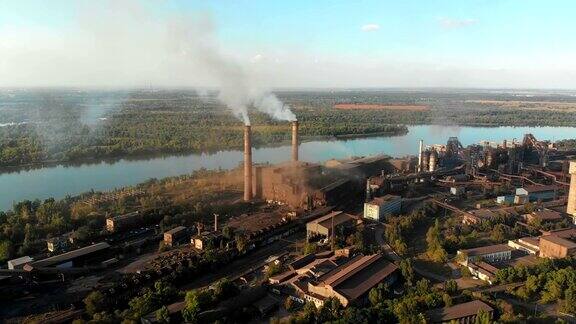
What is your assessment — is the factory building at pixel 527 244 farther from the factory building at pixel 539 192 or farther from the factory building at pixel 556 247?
the factory building at pixel 539 192

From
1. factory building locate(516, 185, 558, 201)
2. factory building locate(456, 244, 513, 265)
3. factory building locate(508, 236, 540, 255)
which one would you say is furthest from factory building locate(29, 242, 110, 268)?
factory building locate(516, 185, 558, 201)

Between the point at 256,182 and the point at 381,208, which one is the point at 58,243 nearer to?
the point at 256,182

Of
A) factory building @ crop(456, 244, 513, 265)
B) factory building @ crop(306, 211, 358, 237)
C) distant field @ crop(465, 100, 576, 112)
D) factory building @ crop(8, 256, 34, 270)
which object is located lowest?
factory building @ crop(456, 244, 513, 265)

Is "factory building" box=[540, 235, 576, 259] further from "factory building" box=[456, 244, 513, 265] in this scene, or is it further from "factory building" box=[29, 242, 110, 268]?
"factory building" box=[29, 242, 110, 268]

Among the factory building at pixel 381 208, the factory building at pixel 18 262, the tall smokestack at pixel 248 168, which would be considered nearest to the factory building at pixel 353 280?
the factory building at pixel 381 208

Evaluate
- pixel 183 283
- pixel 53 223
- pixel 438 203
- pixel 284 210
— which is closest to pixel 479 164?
pixel 438 203

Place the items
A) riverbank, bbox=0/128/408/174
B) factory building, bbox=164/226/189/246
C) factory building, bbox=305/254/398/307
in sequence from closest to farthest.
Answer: factory building, bbox=305/254/398/307 < factory building, bbox=164/226/189/246 < riverbank, bbox=0/128/408/174

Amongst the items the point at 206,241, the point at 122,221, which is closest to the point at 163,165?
the point at 122,221
